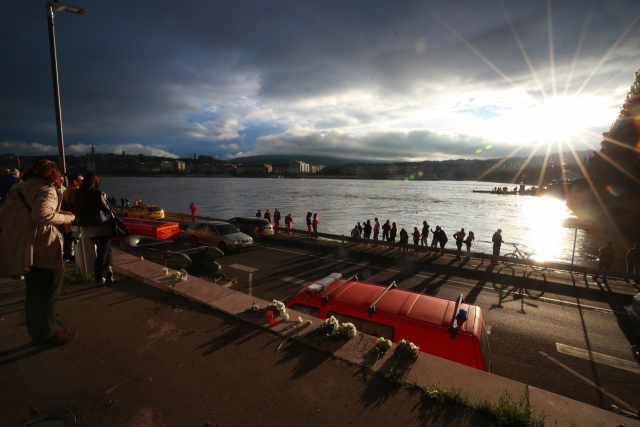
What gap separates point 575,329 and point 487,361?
5996mm

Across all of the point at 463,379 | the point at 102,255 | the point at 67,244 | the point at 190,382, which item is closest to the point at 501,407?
the point at 463,379

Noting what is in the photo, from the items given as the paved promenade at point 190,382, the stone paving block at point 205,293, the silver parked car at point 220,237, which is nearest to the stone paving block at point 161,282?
the stone paving block at point 205,293

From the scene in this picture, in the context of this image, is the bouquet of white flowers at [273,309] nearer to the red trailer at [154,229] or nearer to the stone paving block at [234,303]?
the stone paving block at [234,303]

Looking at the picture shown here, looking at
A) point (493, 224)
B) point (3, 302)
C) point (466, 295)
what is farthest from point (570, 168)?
point (3, 302)

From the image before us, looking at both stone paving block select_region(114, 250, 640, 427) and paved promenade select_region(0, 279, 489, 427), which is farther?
stone paving block select_region(114, 250, 640, 427)

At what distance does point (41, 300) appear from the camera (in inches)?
130

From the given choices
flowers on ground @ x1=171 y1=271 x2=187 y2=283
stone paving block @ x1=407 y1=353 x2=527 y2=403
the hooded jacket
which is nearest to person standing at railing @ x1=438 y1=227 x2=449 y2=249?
stone paving block @ x1=407 y1=353 x2=527 y2=403

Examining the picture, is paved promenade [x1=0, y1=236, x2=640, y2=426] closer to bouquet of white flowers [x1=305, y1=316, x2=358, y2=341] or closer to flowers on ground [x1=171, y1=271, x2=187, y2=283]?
bouquet of white flowers [x1=305, y1=316, x2=358, y2=341]

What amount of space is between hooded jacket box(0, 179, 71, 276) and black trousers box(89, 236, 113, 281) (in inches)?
64.0

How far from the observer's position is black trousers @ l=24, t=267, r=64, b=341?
3.26 metres

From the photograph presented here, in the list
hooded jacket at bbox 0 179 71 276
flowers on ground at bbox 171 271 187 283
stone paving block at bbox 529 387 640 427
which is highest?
hooded jacket at bbox 0 179 71 276

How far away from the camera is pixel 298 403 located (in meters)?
2.80

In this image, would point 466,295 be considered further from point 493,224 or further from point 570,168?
point 570,168

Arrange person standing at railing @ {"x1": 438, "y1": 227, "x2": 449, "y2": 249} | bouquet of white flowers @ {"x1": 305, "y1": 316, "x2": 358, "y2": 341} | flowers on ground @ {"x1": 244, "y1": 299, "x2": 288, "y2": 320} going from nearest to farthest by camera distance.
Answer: bouquet of white flowers @ {"x1": 305, "y1": 316, "x2": 358, "y2": 341}, flowers on ground @ {"x1": 244, "y1": 299, "x2": 288, "y2": 320}, person standing at railing @ {"x1": 438, "y1": 227, "x2": 449, "y2": 249}
